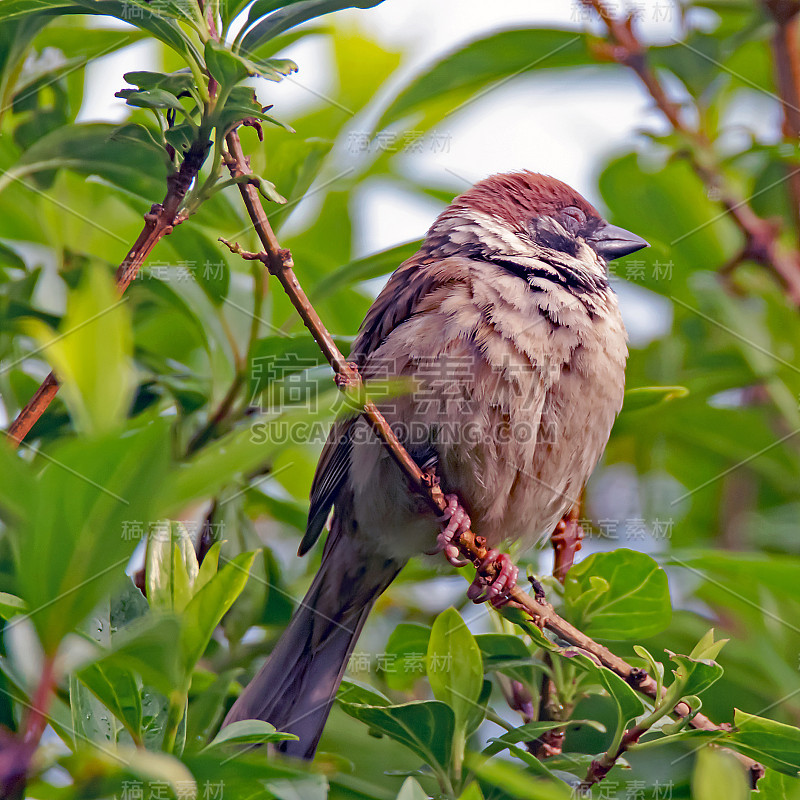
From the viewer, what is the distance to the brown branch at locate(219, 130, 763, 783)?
1331 millimetres

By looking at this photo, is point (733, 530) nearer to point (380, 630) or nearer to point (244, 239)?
point (380, 630)

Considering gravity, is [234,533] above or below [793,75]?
below

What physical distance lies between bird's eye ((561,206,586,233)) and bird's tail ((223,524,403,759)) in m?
1.27

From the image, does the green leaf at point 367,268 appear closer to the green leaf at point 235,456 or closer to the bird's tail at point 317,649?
the bird's tail at point 317,649

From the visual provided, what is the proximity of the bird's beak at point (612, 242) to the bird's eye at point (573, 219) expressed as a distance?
6 centimetres

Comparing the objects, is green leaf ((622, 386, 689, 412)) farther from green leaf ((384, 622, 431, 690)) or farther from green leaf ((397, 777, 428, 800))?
green leaf ((397, 777, 428, 800))

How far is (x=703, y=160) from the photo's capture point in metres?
2.62

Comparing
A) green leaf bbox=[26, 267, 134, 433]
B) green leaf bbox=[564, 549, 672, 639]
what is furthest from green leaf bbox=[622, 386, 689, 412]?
green leaf bbox=[26, 267, 134, 433]

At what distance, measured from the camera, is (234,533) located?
2027mm

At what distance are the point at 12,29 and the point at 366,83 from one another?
3.05 ft

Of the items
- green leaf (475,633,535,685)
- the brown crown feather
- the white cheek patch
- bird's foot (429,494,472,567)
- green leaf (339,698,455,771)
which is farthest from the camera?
the brown crown feather

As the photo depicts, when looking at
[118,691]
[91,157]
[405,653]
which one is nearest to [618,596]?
[405,653]

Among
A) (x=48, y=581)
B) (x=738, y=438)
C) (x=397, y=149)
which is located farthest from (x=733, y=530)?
(x=48, y=581)

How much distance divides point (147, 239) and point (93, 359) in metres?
0.55
